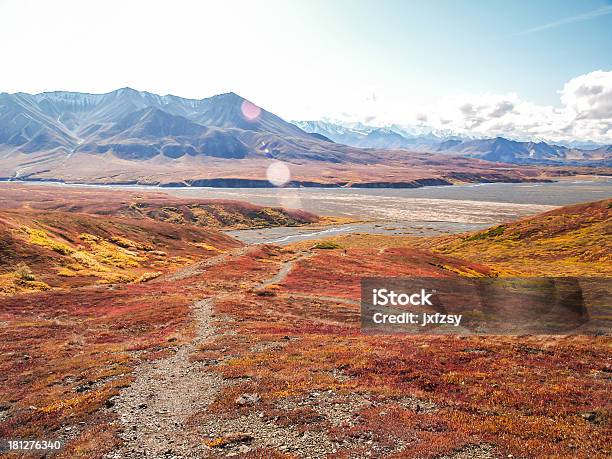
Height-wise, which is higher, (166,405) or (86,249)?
(166,405)

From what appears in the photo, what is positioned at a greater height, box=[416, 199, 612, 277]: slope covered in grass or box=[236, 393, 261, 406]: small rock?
box=[236, 393, 261, 406]: small rock

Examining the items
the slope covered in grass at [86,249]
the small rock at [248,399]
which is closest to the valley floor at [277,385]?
the small rock at [248,399]

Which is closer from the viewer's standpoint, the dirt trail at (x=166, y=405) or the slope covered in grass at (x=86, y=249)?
the dirt trail at (x=166, y=405)

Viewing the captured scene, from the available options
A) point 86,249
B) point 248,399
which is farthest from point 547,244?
point 86,249

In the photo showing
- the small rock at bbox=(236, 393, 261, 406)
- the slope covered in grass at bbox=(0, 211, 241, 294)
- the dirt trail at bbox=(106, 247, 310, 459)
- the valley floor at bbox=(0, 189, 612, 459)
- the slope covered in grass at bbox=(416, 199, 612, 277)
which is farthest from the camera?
the slope covered in grass at bbox=(416, 199, 612, 277)

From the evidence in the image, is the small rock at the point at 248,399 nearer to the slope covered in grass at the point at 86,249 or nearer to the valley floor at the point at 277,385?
the valley floor at the point at 277,385

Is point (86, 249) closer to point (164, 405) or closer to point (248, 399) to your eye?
point (164, 405)

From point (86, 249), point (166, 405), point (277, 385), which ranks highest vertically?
point (277, 385)

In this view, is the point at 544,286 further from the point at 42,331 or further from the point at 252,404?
the point at 42,331

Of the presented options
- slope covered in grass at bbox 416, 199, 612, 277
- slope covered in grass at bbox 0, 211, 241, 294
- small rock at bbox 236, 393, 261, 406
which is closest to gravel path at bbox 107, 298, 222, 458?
small rock at bbox 236, 393, 261, 406

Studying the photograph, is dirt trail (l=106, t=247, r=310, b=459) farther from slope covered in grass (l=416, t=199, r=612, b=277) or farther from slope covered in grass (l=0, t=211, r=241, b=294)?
slope covered in grass (l=416, t=199, r=612, b=277)

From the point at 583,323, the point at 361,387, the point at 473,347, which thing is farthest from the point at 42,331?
the point at 583,323

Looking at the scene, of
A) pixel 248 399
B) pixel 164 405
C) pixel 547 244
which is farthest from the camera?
pixel 547 244

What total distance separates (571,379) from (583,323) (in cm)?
1812
